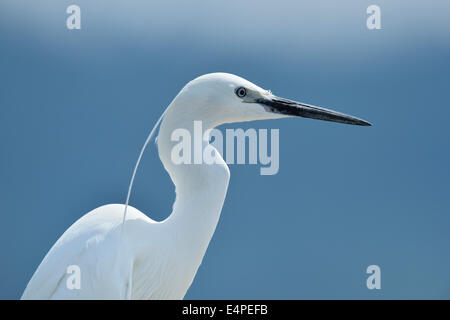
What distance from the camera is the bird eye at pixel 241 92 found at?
249cm

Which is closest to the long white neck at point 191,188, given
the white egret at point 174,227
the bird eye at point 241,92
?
the white egret at point 174,227

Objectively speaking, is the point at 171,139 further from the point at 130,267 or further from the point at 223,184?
the point at 130,267

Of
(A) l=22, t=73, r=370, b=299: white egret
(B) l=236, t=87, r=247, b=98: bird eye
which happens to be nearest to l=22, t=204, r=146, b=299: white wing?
(A) l=22, t=73, r=370, b=299: white egret

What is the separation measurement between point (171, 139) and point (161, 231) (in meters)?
0.34

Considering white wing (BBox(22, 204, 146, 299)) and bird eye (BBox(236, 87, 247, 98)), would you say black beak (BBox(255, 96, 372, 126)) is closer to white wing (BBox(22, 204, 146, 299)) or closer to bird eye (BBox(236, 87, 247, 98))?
bird eye (BBox(236, 87, 247, 98))

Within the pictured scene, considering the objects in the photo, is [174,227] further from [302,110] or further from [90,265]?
[302,110]

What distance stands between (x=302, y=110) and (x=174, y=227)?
0.68 metres

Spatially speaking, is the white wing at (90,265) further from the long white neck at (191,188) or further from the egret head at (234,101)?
the egret head at (234,101)

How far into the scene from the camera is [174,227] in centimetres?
245

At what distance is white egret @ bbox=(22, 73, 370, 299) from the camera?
2.38m
